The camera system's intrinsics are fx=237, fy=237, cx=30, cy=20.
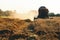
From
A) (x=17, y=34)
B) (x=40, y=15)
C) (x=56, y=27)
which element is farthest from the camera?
(x=40, y=15)

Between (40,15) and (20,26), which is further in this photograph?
(40,15)

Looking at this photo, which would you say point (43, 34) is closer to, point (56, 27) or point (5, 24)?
point (56, 27)

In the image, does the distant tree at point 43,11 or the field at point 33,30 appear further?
the distant tree at point 43,11

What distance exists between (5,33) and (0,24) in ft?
12.3

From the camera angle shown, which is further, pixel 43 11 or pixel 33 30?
pixel 43 11

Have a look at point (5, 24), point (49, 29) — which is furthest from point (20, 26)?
point (49, 29)

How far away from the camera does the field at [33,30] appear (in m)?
39.5

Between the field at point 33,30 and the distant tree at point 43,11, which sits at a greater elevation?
the distant tree at point 43,11

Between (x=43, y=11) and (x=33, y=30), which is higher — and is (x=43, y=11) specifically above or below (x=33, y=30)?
above

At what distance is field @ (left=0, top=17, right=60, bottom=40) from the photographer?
130ft

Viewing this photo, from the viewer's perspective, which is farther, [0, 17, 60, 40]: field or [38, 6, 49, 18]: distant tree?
[38, 6, 49, 18]: distant tree

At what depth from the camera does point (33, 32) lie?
135 feet

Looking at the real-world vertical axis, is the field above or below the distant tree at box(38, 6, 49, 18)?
below

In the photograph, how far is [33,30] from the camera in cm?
4166
